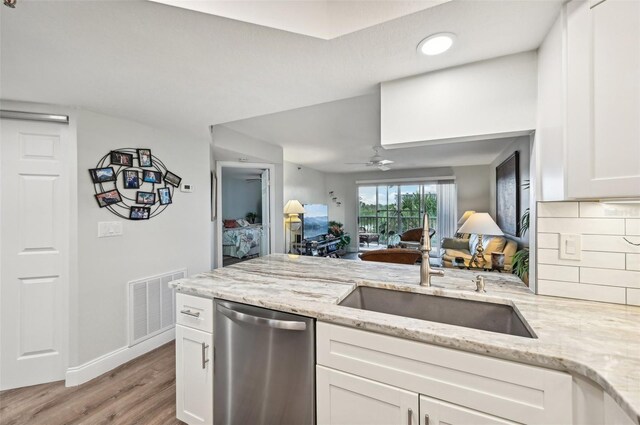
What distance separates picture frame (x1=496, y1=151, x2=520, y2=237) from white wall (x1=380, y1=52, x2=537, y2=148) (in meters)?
2.53

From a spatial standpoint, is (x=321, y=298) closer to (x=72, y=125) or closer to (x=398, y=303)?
(x=398, y=303)

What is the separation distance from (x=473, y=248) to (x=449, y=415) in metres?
4.35

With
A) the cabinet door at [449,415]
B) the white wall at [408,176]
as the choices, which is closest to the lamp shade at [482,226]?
the cabinet door at [449,415]

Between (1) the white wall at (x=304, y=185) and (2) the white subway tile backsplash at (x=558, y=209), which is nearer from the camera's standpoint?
(2) the white subway tile backsplash at (x=558, y=209)

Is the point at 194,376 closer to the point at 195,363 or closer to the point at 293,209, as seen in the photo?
the point at 195,363

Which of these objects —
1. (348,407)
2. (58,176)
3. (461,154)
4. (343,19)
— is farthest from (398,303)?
(461,154)

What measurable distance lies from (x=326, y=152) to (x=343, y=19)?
377 centimetres

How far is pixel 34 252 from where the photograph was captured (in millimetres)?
2000

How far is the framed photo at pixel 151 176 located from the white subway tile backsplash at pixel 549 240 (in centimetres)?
289

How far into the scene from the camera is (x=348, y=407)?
42.1 inches

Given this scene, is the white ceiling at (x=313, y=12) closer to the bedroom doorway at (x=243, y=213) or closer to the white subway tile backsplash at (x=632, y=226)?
the white subway tile backsplash at (x=632, y=226)

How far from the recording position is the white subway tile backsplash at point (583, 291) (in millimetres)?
1143

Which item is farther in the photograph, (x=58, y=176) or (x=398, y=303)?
(x=58, y=176)

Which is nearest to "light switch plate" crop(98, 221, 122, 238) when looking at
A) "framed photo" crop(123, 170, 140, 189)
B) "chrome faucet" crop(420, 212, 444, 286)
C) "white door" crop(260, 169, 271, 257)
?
"framed photo" crop(123, 170, 140, 189)
